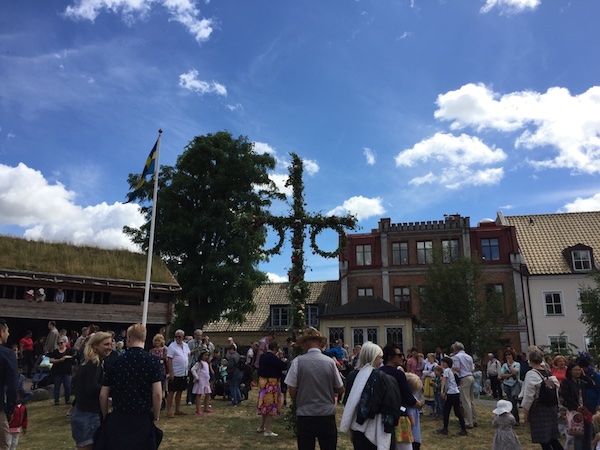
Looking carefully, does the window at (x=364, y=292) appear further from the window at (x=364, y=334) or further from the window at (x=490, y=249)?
the window at (x=490, y=249)

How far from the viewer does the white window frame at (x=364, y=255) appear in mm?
39562

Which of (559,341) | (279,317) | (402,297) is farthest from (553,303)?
(279,317)

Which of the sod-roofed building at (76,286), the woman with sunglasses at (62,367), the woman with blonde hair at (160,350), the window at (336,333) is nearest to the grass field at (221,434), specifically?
the woman with sunglasses at (62,367)

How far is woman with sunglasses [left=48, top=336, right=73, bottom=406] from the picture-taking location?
1222 cm

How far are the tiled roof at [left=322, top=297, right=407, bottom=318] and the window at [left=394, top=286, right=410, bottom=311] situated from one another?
696cm

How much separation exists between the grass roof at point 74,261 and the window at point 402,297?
20774mm

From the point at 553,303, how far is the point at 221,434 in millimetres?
32938

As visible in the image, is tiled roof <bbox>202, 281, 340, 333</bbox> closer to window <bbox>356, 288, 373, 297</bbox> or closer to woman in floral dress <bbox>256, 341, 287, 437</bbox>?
window <bbox>356, 288, 373, 297</bbox>

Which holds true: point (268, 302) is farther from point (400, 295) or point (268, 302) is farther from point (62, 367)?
point (62, 367)

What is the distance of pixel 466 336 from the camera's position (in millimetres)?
27484

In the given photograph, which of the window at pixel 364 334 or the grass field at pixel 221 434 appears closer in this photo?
the grass field at pixel 221 434

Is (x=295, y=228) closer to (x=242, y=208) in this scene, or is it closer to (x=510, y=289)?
(x=242, y=208)

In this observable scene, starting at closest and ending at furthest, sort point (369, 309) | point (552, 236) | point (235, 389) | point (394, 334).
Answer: point (235, 389), point (369, 309), point (394, 334), point (552, 236)

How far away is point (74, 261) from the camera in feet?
69.8
